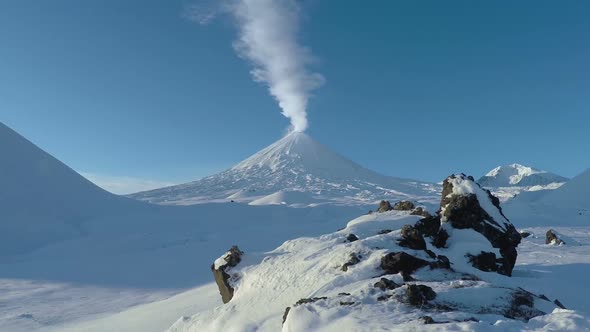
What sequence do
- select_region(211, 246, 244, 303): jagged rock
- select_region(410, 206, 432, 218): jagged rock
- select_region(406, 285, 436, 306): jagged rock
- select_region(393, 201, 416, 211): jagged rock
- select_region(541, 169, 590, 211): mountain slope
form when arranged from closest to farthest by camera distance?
select_region(406, 285, 436, 306): jagged rock
select_region(211, 246, 244, 303): jagged rock
select_region(410, 206, 432, 218): jagged rock
select_region(393, 201, 416, 211): jagged rock
select_region(541, 169, 590, 211): mountain slope

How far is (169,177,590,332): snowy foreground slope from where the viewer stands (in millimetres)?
9398

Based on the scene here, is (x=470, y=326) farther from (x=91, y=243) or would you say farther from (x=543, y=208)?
(x=543, y=208)

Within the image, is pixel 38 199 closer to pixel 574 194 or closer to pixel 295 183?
pixel 295 183

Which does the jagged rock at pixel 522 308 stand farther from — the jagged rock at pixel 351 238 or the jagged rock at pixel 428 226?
the jagged rock at pixel 351 238

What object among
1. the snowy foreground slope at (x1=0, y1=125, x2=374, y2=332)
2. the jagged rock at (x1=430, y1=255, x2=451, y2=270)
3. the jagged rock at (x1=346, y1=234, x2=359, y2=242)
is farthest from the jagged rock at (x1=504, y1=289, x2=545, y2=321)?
the snowy foreground slope at (x1=0, y1=125, x2=374, y2=332)

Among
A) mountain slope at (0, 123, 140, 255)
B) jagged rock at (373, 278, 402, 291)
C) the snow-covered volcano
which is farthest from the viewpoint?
the snow-covered volcano

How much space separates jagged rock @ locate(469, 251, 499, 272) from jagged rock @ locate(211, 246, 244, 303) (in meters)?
9.38

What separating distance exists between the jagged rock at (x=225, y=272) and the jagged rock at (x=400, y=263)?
581 centimetres

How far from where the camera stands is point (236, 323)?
12.2 metres

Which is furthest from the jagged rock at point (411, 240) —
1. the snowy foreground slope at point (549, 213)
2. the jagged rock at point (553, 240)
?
the snowy foreground slope at point (549, 213)

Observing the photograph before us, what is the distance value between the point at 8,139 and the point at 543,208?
8340cm

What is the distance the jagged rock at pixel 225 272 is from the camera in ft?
51.8

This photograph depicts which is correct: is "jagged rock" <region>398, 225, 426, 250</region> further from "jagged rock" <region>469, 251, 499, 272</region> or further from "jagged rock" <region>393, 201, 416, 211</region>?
"jagged rock" <region>393, 201, 416, 211</region>

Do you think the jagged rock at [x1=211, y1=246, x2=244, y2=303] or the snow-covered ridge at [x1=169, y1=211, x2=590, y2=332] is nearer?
the snow-covered ridge at [x1=169, y1=211, x2=590, y2=332]
